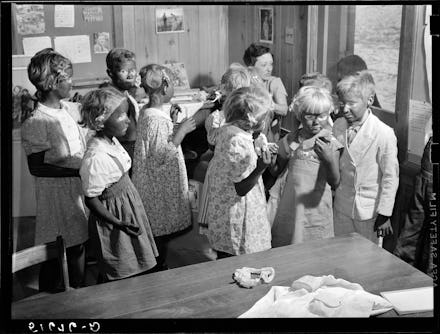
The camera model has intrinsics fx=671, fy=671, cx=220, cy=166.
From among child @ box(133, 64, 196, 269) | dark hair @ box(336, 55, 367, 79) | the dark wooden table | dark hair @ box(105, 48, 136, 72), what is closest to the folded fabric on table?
the dark wooden table

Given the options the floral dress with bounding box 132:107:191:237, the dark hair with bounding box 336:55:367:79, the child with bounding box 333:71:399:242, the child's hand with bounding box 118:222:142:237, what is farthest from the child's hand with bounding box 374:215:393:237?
the child's hand with bounding box 118:222:142:237

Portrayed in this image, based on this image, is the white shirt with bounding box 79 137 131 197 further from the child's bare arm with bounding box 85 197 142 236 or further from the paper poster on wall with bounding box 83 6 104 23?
the paper poster on wall with bounding box 83 6 104 23

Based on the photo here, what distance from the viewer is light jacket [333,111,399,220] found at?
154 cm

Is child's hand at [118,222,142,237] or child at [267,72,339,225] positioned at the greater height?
child at [267,72,339,225]

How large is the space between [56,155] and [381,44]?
2.51 ft

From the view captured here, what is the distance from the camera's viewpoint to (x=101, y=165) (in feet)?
4.83

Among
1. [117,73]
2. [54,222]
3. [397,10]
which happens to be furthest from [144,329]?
[397,10]

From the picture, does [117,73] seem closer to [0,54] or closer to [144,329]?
[0,54]

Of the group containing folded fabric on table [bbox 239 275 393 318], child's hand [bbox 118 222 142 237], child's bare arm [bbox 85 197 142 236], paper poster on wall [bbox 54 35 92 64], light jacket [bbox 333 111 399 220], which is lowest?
folded fabric on table [bbox 239 275 393 318]

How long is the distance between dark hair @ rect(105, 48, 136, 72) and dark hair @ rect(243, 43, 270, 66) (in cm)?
25

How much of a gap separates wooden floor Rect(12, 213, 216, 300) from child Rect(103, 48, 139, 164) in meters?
0.23

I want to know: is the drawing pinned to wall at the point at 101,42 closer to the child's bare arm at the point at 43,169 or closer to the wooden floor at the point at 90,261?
the child's bare arm at the point at 43,169

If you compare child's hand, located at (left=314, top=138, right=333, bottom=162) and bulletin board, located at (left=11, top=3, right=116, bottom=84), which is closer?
bulletin board, located at (left=11, top=3, right=116, bottom=84)

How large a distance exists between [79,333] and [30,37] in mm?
646
